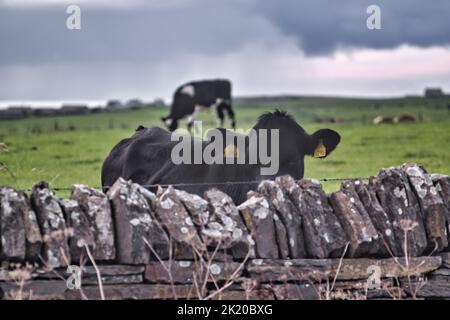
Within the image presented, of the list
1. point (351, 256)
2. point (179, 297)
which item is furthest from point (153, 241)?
point (351, 256)

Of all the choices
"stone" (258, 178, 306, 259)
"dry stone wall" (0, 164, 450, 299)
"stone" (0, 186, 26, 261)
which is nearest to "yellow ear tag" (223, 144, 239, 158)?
"dry stone wall" (0, 164, 450, 299)

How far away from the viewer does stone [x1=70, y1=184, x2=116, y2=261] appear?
606 centimetres

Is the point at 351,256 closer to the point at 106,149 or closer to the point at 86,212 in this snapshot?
the point at 86,212

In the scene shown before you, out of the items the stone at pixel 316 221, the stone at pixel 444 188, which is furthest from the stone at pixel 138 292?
the stone at pixel 444 188

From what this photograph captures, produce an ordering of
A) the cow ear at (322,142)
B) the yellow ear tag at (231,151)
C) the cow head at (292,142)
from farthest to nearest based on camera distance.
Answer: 1. the cow ear at (322,142)
2. the cow head at (292,142)
3. the yellow ear tag at (231,151)

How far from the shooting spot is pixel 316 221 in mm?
6441

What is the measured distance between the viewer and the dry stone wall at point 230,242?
598 cm

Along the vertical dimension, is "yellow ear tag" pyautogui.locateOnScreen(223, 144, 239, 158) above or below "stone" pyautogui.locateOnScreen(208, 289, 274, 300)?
above

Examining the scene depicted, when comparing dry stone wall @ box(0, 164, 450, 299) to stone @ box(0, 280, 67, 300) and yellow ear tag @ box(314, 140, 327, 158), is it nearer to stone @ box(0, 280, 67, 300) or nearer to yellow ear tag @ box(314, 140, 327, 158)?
stone @ box(0, 280, 67, 300)

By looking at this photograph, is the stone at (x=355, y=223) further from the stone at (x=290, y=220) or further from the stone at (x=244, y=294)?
the stone at (x=244, y=294)

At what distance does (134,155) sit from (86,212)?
4.60m

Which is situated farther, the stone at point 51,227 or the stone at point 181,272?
the stone at point 181,272

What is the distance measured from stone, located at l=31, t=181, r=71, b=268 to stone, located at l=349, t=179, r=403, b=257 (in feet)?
7.25

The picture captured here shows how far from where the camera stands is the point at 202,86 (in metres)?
39.4
